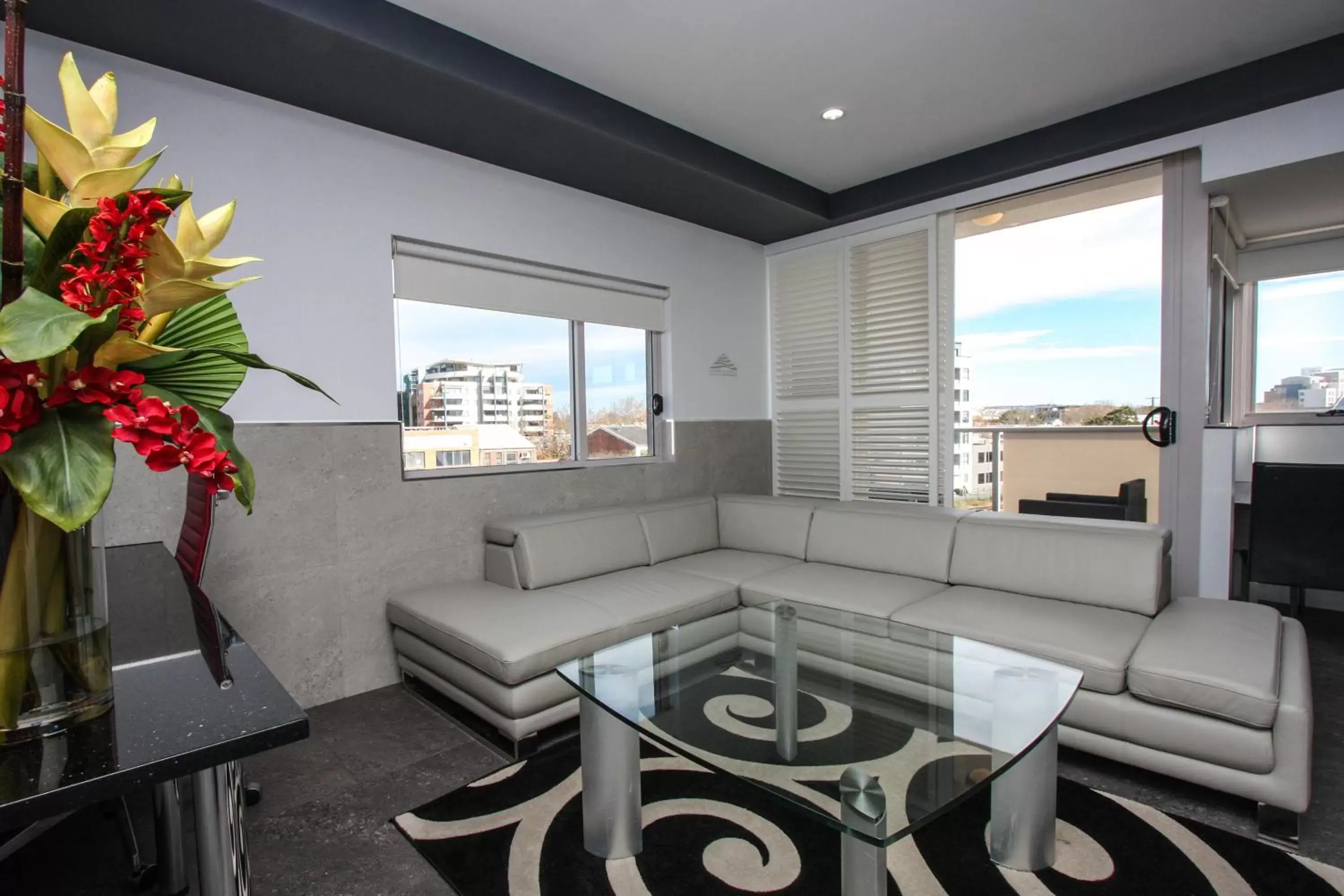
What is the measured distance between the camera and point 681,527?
356 cm

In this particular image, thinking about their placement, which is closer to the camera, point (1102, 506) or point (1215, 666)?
point (1215, 666)

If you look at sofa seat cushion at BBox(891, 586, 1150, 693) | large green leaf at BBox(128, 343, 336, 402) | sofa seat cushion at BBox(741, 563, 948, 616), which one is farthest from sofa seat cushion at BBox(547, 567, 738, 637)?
large green leaf at BBox(128, 343, 336, 402)

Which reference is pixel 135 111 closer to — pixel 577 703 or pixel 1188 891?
pixel 577 703

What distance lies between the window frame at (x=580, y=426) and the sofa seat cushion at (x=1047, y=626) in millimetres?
1847

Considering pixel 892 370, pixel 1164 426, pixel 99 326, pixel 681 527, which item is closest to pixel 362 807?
pixel 99 326

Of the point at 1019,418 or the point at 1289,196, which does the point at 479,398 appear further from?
the point at 1019,418

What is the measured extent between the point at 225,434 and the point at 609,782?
4.28 ft

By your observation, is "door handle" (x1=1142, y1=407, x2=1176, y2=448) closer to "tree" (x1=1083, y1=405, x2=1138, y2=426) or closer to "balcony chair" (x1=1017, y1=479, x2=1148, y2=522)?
"balcony chair" (x1=1017, y1=479, x2=1148, y2=522)

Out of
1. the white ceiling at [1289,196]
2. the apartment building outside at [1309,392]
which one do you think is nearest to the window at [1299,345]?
the apartment building outside at [1309,392]

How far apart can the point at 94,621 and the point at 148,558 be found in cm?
133

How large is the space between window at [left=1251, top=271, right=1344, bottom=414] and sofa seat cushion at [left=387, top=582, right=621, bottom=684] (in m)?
4.55

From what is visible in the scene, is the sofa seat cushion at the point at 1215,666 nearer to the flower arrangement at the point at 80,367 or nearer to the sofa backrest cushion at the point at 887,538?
the sofa backrest cushion at the point at 887,538

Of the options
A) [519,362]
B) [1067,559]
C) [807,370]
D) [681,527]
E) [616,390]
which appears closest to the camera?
[1067,559]

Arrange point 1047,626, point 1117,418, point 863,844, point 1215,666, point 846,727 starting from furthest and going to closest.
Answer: point 1117,418 < point 1047,626 < point 1215,666 < point 846,727 < point 863,844
